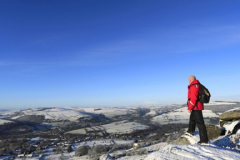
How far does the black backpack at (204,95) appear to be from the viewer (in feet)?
18.6

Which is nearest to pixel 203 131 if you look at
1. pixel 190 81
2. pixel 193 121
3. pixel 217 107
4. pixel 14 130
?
pixel 193 121

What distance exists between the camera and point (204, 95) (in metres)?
5.65

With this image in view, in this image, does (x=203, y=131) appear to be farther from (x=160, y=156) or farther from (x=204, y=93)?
(x=160, y=156)

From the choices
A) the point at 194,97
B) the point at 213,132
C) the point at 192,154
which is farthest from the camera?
the point at 213,132

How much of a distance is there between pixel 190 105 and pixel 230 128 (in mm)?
4567

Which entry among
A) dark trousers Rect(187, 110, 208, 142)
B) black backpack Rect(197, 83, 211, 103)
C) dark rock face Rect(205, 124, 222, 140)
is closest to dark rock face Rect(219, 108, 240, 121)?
dark rock face Rect(205, 124, 222, 140)

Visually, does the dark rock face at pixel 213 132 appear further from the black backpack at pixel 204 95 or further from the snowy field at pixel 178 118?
the snowy field at pixel 178 118

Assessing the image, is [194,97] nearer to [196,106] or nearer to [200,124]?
[196,106]

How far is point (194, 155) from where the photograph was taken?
12.8 ft

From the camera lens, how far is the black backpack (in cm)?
566

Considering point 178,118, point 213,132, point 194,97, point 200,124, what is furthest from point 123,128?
point 194,97

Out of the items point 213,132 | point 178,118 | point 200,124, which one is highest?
point 200,124

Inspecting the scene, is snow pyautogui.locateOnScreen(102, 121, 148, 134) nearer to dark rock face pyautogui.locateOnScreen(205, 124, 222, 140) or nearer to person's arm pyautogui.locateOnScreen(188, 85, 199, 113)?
dark rock face pyautogui.locateOnScreen(205, 124, 222, 140)

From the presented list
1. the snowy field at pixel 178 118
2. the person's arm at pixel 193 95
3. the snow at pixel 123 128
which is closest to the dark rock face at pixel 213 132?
the person's arm at pixel 193 95
